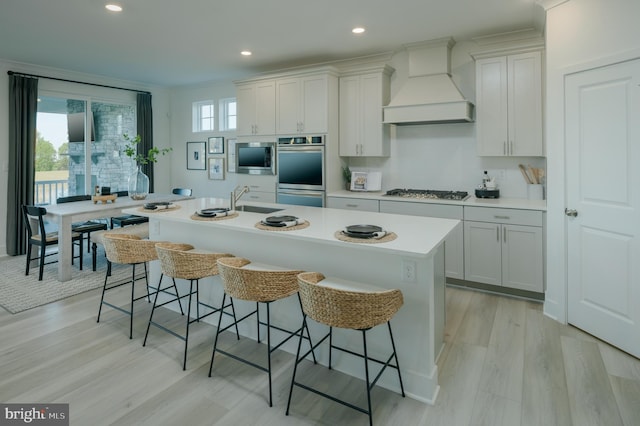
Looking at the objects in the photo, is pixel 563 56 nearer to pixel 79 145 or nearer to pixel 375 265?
pixel 375 265

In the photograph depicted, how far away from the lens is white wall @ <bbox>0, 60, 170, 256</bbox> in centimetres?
530

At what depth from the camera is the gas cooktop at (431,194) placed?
13.8ft

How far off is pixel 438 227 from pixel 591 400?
1272mm

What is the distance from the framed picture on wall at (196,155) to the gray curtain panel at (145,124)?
0.65 m

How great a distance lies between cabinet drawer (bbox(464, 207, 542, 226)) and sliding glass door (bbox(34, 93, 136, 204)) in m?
5.73

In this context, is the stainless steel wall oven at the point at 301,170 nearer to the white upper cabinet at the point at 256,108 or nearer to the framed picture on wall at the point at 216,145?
the white upper cabinet at the point at 256,108

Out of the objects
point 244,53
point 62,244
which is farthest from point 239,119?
point 62,244

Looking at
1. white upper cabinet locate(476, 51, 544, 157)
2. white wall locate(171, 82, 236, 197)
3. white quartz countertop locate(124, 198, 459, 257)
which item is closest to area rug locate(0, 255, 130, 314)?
white quartz countertop locate(124, 198, 459, 257)

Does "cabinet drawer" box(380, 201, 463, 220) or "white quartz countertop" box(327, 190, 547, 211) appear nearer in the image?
"white quartz countertop" box(327, 190, 547, 211)

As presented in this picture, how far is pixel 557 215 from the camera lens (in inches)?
127

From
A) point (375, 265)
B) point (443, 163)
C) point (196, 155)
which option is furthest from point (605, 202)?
Result: point (196, 155)

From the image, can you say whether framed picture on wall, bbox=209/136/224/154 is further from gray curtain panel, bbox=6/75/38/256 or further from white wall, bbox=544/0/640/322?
white wall, bbox=544/0/640/322

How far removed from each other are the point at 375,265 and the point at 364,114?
2995mm

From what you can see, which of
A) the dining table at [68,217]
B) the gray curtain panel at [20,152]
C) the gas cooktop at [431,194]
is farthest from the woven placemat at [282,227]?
the gray curtain panel at [20,152]
